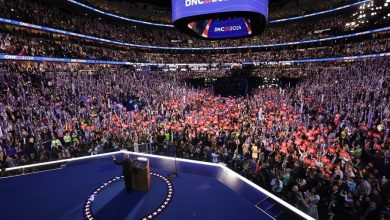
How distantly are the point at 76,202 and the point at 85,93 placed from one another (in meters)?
15.9

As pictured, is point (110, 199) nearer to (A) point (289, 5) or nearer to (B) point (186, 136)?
(B) point (186, 136)

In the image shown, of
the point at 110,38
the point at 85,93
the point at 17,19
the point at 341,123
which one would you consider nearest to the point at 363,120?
the point at 341,123

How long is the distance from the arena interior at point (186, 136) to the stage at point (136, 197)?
0.11ft

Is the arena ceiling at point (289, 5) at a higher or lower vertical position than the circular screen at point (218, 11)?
higher

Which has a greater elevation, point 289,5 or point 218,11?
point 289,5

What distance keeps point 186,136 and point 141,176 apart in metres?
7.09

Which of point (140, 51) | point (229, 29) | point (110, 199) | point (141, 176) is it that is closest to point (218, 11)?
A: point (229, 29)

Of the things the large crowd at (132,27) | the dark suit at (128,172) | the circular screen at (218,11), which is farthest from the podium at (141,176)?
the large crowd at (132,27)

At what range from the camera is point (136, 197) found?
20.5 ft

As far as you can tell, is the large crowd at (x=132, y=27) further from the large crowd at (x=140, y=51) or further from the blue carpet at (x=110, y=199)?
the blue carpet at (x=110, y=199)

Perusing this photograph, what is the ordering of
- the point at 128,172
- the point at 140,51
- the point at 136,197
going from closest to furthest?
the point at 136,197
the point at 128,172
the point at 140,51

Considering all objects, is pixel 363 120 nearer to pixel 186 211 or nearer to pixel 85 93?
pixel 186 211

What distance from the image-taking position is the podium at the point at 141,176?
254 inches

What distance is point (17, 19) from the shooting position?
880 inches
